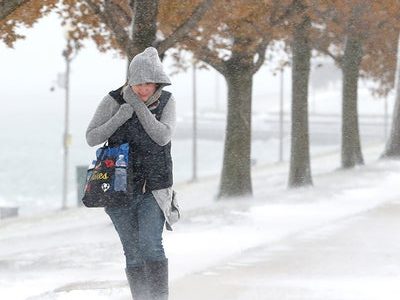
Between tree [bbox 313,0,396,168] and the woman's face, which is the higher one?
tree [bbox 313,0,396,168]

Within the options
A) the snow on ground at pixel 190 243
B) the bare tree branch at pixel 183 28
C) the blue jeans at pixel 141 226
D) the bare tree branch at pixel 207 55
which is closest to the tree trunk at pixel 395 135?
the snow on ground at pixel 190 243

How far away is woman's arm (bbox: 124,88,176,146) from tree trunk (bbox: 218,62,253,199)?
14.1 m

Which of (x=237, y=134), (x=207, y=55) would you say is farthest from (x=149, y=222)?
(x=237, y=134)

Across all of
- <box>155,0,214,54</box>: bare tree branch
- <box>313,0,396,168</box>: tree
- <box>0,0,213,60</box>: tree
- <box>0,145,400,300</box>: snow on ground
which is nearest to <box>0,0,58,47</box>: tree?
<box>0,0,213,60</box>: tree

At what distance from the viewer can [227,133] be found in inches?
840

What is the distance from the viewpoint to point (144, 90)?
6656mm

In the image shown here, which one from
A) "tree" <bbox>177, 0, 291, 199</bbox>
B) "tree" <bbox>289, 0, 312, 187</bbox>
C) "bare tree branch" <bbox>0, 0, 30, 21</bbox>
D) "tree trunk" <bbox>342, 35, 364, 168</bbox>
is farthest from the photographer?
"tree trunk" <bbox>342, 35, 364, 168</bbox>

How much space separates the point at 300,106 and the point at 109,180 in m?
16.5

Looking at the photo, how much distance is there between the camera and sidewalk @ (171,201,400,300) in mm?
8656

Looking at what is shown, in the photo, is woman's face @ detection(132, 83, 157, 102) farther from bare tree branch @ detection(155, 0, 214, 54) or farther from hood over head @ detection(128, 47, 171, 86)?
bare tree branch @ detection(155, 0, 214, 54)

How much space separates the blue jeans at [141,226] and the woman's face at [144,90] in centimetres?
65

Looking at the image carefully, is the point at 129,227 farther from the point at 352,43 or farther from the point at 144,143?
the point at 352,43

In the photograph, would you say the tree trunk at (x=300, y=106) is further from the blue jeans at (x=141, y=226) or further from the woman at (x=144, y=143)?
the blue jeans at (x=141, y=226)

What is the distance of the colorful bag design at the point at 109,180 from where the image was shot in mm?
6543
